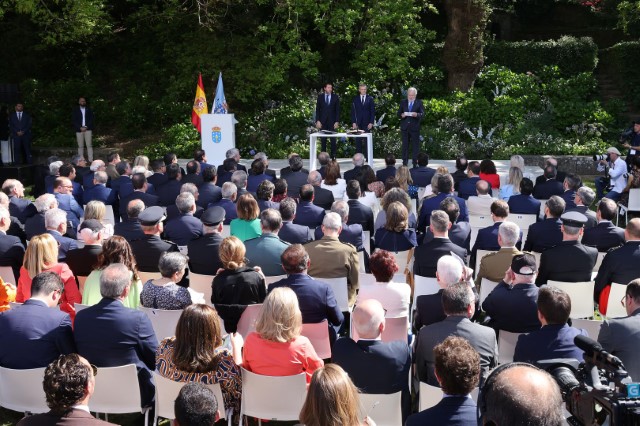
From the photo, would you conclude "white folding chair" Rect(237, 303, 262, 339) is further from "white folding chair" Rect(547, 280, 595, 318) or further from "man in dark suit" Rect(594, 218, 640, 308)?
"man in dark suit" Rect(594, 218, 640, 308)

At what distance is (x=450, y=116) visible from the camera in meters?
19.3

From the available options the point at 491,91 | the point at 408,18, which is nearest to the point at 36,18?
the point at 408,18

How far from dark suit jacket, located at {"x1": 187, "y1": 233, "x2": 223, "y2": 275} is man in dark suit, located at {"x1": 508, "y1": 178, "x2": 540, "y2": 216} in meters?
4.01

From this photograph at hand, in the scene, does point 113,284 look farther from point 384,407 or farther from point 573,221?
point 573,221

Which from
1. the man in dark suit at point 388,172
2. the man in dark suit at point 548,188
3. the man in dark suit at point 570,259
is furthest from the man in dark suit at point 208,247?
the man in dark suit at point 548,188

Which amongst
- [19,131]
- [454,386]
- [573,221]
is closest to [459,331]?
[454,386]

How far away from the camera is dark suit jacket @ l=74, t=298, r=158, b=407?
17.2 feet

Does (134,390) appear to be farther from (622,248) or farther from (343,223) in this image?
(622,248)

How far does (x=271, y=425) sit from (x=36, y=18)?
16.8 meters

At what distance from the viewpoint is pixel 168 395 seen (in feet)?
16.0

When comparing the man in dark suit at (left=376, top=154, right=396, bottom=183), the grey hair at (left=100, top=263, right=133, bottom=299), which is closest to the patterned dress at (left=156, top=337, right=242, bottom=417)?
the grey hair at (left=100, top=263, right=133, bottom=299)

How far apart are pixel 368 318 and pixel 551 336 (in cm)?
114

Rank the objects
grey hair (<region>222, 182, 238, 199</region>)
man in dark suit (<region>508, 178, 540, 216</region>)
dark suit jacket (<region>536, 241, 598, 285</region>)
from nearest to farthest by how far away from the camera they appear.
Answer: dark suit jacket (<region>536, 241, 598, 285</region>) → grey hair (<region>222, 182, 238, 199</region>) → man in dark suit (<region>508, 178, 540, 216</region>)

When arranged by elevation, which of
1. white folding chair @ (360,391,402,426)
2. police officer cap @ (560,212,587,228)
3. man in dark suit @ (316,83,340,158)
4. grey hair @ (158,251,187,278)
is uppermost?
man in dark suit @ (316,83,340,158)
